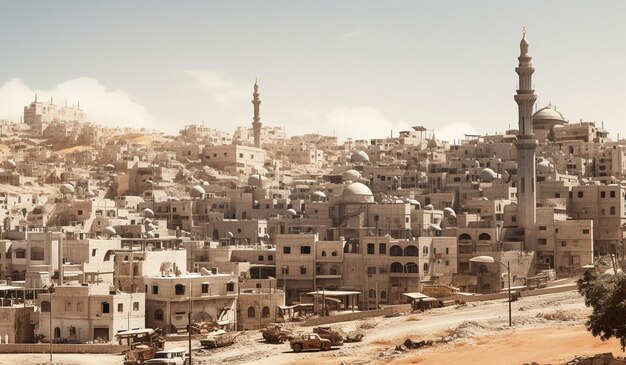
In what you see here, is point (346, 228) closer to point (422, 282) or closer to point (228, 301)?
point (422, 282)

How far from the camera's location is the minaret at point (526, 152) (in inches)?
3258

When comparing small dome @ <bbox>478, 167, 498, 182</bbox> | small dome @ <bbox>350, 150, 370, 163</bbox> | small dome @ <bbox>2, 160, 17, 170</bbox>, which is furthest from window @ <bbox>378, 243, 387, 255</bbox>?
small dome @ <bbox>2, 160, 17, 170</bbox>

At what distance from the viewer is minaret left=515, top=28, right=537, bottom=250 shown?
82750 mm

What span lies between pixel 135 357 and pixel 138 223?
4066 cm

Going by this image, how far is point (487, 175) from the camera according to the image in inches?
3974

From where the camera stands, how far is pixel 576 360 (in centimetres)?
4062

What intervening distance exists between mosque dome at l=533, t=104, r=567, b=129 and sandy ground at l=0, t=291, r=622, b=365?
60.6m

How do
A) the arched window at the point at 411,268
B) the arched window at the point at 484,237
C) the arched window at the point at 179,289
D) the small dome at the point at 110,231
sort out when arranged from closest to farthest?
the arched window at the point at 179,289, the arched window at the point at 411,268, the arched window at the point at 484,237, the small dome at the point at 110,231

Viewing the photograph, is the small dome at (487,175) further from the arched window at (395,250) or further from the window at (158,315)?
the window at (158,315)

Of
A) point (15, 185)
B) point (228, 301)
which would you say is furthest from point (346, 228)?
point (15, 185)

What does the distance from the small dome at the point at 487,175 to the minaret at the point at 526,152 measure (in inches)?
529

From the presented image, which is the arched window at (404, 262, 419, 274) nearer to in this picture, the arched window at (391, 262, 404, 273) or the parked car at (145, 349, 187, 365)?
the arched window at (391, 262, 404, 273)

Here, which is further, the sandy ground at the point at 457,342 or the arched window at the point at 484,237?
the arched window at the point at 484,237

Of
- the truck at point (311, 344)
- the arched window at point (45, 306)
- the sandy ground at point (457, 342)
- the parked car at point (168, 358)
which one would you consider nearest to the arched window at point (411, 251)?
the sandy ground at point (457, 342)
